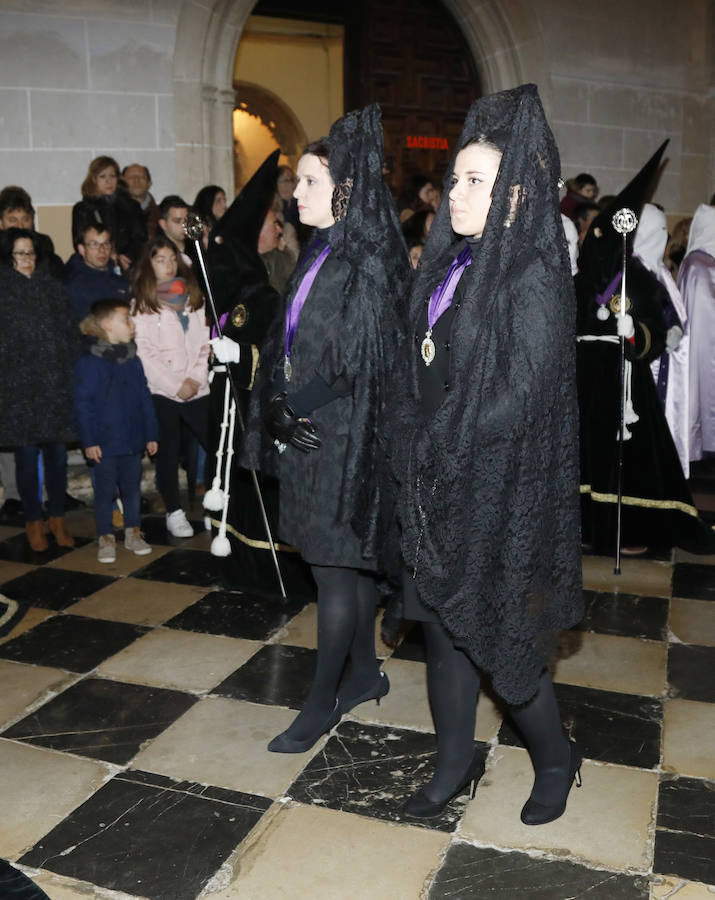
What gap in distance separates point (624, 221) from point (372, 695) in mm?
2524

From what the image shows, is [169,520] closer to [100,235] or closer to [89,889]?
[100,235]

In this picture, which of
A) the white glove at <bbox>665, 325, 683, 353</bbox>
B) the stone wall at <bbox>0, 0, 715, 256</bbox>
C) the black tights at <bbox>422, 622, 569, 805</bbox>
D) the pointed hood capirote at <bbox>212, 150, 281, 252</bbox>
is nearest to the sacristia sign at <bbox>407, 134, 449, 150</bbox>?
the stone wall at <bbox>0, 0, 715, 256</bbox>

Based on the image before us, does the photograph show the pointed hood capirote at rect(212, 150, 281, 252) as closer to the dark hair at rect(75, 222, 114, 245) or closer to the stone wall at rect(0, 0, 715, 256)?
the dark hair at rect(75, 222, 114, 245)

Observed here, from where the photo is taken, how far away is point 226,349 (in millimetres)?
4211

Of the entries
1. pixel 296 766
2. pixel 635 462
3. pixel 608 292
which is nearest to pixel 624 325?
pixel 608 292

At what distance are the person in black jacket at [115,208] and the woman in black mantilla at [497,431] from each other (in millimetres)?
4710

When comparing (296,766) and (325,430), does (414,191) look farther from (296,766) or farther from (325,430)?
(296,766)

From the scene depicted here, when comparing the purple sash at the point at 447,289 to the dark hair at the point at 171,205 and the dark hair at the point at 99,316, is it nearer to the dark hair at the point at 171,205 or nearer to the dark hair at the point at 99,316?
the dark hair at the point at 99,316

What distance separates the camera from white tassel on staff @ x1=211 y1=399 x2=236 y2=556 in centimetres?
452

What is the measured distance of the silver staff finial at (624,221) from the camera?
4566 millimetres

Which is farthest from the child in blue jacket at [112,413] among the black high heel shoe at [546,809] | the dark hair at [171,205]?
the black high heel shoe at [546,809]

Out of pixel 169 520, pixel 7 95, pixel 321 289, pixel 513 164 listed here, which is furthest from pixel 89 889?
pixel 7 95

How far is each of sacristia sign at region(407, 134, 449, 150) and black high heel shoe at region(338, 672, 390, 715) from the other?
25.7ft

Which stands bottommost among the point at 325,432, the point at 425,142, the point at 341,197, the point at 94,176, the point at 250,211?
the point at 325,432
